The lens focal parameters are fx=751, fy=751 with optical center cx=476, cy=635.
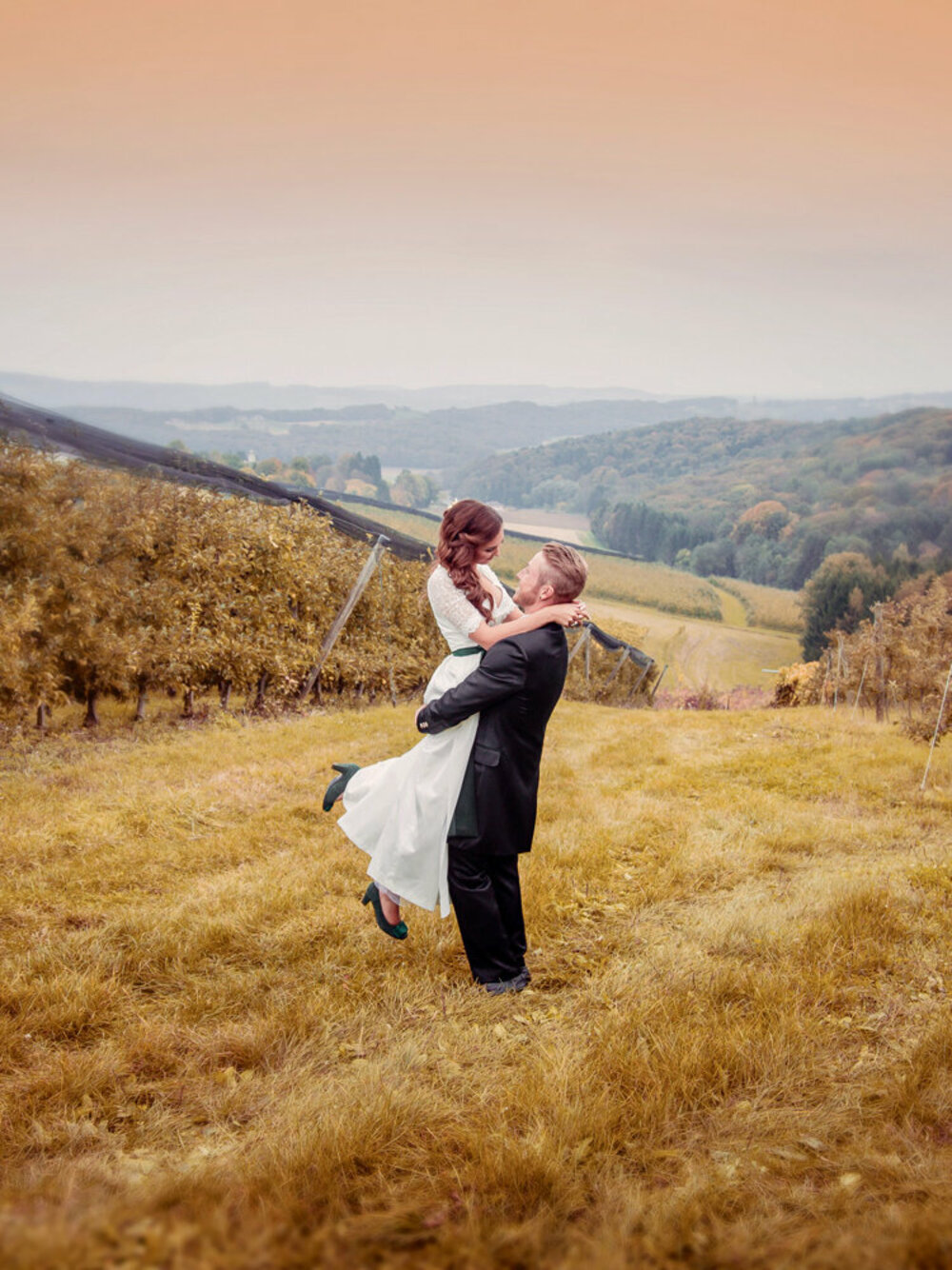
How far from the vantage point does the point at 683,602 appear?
297 ft

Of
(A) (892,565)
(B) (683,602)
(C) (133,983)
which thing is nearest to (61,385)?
(B) (683,602)

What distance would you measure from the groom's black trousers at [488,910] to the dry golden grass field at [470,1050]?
0.20 m

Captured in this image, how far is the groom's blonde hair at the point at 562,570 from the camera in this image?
11.1ft

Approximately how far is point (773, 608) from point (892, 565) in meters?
14.6

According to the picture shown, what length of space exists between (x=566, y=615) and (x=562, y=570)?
23 centimetres

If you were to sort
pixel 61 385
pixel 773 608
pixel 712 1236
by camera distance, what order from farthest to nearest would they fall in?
pixel 61 385
pixel 773 608
pixel 712 1236

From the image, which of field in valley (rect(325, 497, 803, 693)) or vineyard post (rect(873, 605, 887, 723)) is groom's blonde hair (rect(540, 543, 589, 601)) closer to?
vineyard post (rect(873, 605, 887, 723))

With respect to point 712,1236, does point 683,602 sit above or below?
below

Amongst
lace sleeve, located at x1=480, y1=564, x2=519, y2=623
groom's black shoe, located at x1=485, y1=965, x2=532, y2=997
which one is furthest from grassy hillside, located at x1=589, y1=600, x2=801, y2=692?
groom's black shoe, located at x1=485, y1=965, x2=532, y2=997

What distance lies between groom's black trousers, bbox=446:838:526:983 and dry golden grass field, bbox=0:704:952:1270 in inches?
8.0

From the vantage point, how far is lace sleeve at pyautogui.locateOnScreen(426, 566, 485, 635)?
11.3 feet

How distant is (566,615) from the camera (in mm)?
3289

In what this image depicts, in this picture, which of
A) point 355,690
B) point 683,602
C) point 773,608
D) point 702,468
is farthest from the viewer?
point 702,468

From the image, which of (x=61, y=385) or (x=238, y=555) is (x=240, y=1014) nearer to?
(x=238, y=555)
